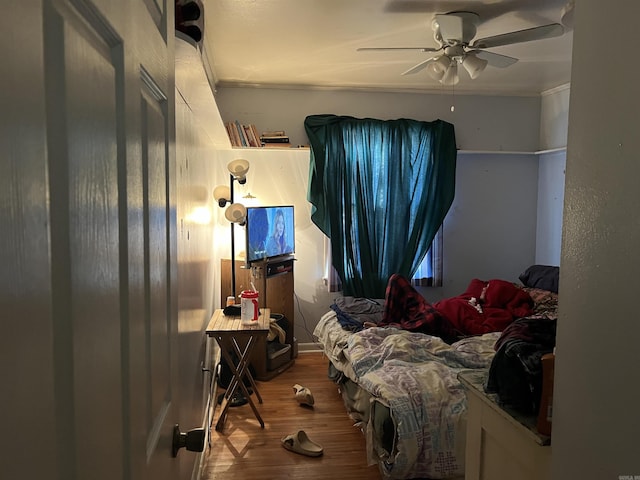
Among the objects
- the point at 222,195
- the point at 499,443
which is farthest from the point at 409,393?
the point at 222,195

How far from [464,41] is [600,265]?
2392mm

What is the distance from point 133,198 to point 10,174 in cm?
34

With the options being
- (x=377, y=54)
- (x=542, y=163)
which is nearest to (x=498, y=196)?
(x=542, y=163)

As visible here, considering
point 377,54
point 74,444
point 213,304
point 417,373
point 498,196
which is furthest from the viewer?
point 498,196

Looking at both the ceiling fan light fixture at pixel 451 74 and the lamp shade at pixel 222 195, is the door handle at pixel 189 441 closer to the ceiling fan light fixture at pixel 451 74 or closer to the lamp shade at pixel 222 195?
the ceiling fan light fixture at pixel 451 74

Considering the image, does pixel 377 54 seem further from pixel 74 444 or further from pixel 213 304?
pixel 74 444

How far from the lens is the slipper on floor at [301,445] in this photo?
2.76 metres

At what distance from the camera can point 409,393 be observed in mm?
2381

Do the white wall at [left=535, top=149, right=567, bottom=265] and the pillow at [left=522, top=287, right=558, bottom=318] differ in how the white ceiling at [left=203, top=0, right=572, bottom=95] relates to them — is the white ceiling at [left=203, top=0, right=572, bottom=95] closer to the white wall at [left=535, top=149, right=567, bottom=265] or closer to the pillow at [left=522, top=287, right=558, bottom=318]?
the white wall at [left=535, top=149, right=567, bottom=265]

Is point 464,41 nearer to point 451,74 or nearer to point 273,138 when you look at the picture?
point 451,74

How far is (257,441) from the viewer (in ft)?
9.59

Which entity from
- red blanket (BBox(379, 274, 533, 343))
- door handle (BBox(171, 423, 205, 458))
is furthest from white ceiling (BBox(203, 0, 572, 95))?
door handle (BBox(171, 423, 205, 458))

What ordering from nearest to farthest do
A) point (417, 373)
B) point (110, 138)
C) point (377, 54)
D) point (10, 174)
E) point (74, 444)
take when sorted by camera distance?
point (10, 174) < point (74, 444) < point (110, 138) < point (417, 373) < point (377, 54)

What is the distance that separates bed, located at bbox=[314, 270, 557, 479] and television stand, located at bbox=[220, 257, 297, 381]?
0.73 metres
